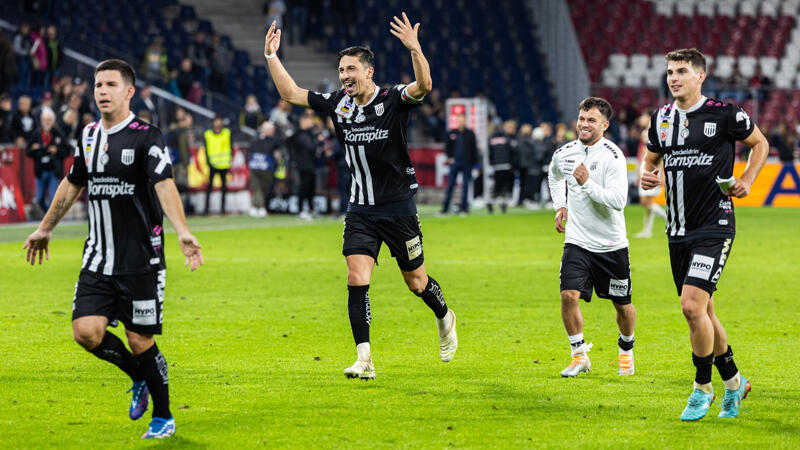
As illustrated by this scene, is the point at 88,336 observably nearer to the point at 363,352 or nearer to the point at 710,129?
the point at 363,352

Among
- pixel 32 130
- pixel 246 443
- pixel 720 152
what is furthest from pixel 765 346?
pixel 32 130

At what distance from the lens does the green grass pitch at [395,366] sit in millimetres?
6402

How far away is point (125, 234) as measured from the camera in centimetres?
618

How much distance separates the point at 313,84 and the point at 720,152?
3007 centimetres

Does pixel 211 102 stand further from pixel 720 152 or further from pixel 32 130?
pixel 720 152

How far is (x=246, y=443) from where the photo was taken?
6.14 metres

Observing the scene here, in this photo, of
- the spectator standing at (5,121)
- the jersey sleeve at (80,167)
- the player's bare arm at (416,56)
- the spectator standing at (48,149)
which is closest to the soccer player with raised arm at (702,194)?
the player's bare arm at (416,56)

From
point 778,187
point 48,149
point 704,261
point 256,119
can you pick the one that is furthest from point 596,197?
point 256,119

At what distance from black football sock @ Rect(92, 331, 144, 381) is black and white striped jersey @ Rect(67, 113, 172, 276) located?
1.24 ft

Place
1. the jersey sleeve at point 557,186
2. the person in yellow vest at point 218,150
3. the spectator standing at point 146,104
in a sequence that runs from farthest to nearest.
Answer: the person in yellow vest at point 218,150, the spectator standing at point 146,104, the jersey sleeve at point 557,186

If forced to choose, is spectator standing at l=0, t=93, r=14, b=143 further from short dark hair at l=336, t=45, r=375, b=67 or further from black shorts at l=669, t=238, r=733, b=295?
black shorts at l=669, t=238, r=733, b=295

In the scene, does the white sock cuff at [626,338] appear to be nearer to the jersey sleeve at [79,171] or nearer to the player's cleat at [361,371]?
the player's cleat at [361,371]

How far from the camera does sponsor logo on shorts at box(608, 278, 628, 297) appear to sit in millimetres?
8117

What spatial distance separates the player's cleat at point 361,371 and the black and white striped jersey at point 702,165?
2158 millimetres
